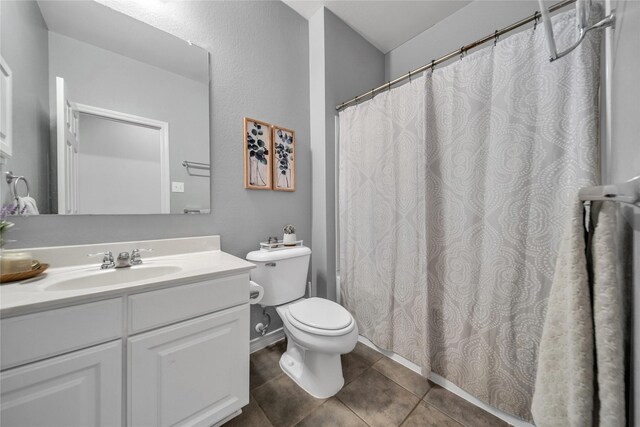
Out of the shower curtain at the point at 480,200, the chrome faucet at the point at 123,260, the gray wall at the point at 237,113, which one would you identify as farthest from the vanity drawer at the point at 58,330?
the shower curtain at the point at 480,200

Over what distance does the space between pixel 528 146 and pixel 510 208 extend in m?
0.27

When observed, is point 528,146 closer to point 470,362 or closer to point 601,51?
point 601,51

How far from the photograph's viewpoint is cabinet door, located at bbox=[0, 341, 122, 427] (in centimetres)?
63

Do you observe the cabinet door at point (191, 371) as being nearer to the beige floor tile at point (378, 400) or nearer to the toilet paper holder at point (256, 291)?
the toilet paper holder at point (256, 291)

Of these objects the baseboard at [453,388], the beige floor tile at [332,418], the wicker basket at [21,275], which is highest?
the wicker basket at [21,275]

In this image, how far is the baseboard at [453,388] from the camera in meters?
1.05

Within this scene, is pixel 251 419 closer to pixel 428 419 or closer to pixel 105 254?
pixel 428 419

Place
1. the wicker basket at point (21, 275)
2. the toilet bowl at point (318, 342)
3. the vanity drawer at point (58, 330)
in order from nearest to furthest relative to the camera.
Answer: the vanity drawer at point (58, 330)
the wicker basket at point (21, 275)
the toilet bowl at point (318, 342)

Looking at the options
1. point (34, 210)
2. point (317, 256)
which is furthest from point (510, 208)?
point (34, 210)

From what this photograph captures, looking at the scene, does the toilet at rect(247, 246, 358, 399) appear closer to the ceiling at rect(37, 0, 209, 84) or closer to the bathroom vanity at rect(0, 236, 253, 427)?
the bathroom vanity at rect(0, 236, 253, 427)

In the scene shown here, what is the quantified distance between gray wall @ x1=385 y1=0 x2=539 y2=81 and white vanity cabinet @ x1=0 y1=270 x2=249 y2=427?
2.20 m

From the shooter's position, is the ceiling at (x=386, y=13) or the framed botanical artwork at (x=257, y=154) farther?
the ceiling at (x=386, y=13)

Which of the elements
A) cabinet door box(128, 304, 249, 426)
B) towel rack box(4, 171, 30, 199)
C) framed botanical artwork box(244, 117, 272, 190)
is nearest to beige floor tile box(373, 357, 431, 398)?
cabinet door box(128, 304, 249, 426)

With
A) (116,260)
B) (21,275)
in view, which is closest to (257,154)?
(116,260)
